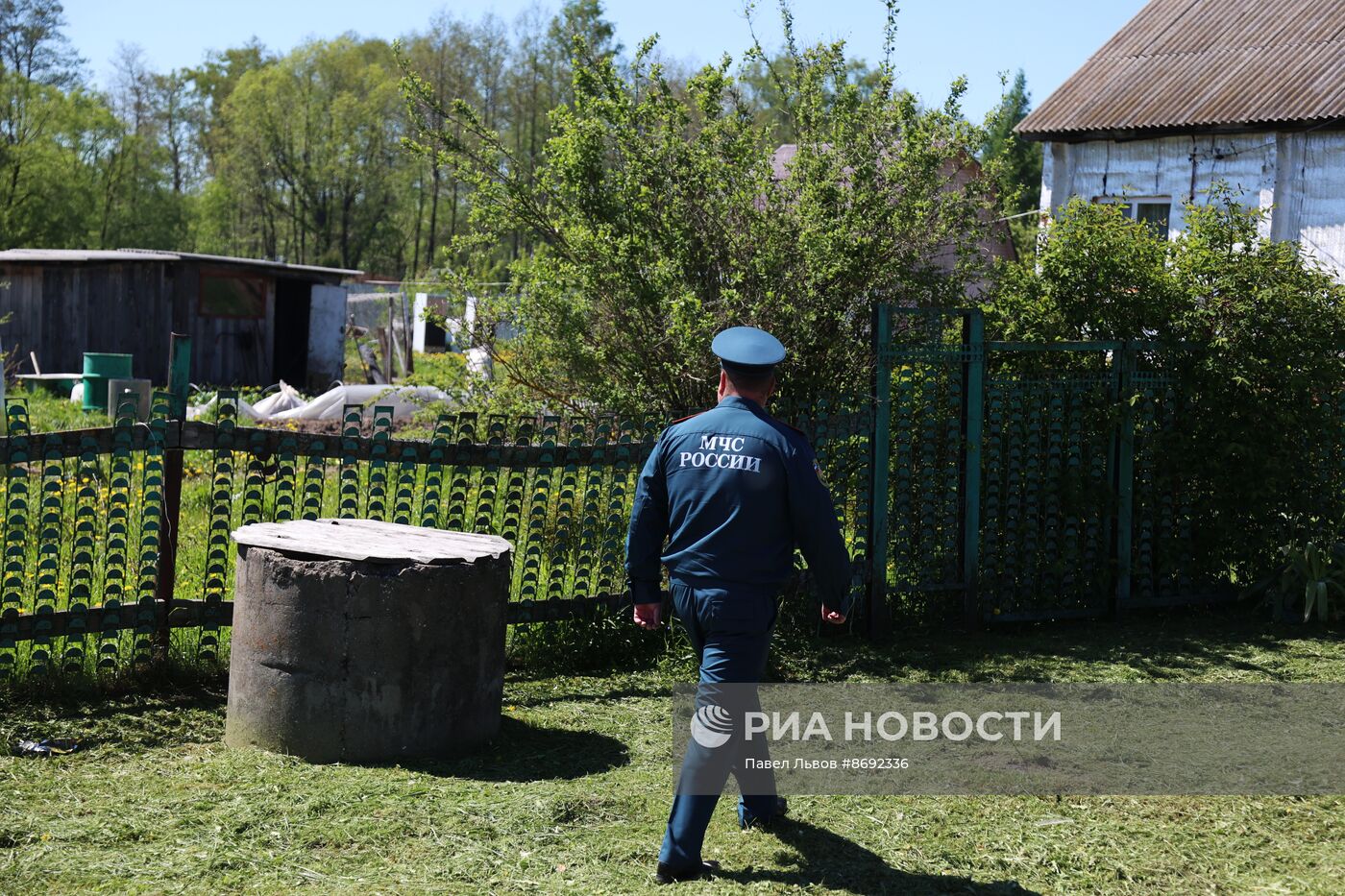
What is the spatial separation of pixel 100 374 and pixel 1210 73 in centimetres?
1629

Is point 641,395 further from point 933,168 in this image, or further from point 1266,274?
point 1266,274

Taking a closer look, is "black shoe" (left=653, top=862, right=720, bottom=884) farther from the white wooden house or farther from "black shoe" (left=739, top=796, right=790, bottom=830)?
the white wooden house

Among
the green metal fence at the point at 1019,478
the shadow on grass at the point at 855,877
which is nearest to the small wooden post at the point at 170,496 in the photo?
the shadow on grass at the point at 855,877

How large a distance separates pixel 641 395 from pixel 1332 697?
4.21 meters

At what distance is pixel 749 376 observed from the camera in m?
4.45

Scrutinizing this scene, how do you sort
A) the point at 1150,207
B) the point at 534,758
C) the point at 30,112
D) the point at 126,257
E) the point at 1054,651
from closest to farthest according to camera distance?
the point at 534,758, the point at 1054,651, the point at 1150,207, the point at 126,257, the point at 30,112

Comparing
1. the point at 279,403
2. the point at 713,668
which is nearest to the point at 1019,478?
the point at 713,668

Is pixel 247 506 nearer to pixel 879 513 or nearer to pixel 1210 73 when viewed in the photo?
pixel 879 513

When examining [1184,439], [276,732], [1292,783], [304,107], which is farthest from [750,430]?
[304,107]

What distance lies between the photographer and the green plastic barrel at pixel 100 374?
63.0 feet

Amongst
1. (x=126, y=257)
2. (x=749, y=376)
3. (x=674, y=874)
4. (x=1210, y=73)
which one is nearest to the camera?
(x=674, y=874)

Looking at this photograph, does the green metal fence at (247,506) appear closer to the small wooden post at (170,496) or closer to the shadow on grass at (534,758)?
the small wooden post at (170,496)

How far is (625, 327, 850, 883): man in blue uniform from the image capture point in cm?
422

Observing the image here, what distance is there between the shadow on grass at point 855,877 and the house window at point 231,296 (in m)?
22.0
